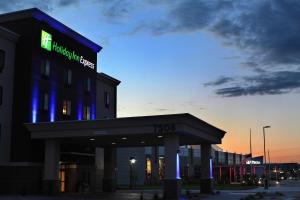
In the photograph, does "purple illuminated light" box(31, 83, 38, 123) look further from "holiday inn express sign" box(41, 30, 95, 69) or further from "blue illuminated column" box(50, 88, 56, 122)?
"holiday inn express sign" box(41, 30, 95, 69)

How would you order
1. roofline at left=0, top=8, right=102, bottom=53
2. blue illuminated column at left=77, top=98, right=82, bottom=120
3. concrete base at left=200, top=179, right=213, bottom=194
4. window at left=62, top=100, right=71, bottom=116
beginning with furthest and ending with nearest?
1. blue illuminated column at left=77, top=98, right=82, bottom=120
2. window at left=62, top=100, right=71, bottom=116
3. concrete base at left=200, top=179, right=213, bottom=194
4. roofline at left=0, top=8, right=102, bottom=53

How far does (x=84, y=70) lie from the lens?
59344 millimetres

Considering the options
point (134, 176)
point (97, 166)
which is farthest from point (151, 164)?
point (97, 166)

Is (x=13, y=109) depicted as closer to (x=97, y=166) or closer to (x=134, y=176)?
(x=97, y=166)

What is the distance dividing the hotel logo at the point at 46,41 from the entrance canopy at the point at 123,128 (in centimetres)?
875

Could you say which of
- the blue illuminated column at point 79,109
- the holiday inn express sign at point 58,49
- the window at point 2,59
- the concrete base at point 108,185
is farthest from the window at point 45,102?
the concrete base at point 108,185

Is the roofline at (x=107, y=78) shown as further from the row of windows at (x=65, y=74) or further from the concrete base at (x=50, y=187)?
the concrete base at (x=50, y=187)

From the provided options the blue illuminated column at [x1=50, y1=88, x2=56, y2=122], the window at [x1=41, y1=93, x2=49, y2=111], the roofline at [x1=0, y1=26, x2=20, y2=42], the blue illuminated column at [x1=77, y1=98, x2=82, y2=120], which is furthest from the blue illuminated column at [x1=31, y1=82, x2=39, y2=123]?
the blue illuminated column at [x1=77, y1=98, x2=82, y2=120]

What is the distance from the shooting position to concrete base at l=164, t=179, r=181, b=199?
41625mm

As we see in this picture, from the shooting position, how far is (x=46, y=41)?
51.6m

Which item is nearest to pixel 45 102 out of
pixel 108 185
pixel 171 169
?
pixel 108 185

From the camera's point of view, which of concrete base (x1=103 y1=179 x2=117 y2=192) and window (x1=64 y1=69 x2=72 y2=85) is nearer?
window (x1=64 y1=69 x2=72 y2=85)

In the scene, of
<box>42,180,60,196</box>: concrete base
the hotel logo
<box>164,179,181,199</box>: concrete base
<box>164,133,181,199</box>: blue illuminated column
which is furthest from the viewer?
the hotel logo

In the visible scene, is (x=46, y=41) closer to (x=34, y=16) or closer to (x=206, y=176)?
(x=34, y=16)
